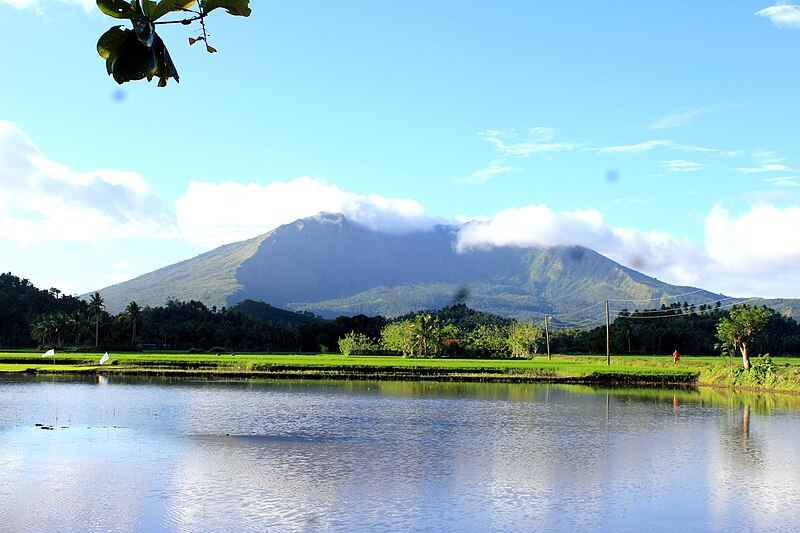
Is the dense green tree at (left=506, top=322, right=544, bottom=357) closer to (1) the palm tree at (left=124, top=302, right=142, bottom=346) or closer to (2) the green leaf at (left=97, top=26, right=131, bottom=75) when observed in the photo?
(1) the palm tree at (left=124, top=302, right=142, bottom=346)

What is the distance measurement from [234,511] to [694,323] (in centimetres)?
11650

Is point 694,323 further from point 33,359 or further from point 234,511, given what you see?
point 234,511

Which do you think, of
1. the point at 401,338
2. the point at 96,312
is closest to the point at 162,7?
the point at 401,338

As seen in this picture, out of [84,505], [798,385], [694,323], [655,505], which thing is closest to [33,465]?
[84,505]

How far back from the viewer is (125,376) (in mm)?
62812

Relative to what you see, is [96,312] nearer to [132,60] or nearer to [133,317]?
[133,317]

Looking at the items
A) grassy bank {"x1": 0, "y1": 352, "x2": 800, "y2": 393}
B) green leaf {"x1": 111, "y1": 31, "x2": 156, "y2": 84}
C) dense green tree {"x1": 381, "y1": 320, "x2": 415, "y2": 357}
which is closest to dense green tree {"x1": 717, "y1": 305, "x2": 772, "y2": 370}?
grassy bank {"x1": 0, "y1": 352, "x2": 800, "y2": 393}

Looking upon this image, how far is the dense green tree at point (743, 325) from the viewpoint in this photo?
2324 inches

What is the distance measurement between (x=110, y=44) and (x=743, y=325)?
63.3 meters

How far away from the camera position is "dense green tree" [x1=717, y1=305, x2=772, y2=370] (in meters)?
59.0

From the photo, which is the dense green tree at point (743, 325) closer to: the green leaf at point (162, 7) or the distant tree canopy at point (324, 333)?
the distant tree canopy at point (324, 333)

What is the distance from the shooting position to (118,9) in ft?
10.0

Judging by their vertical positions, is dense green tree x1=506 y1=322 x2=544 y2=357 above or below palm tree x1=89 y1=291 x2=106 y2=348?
below

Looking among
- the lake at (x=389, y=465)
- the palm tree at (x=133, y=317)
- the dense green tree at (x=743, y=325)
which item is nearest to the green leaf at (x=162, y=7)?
the lake at (x=389, y=465)
